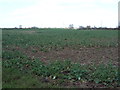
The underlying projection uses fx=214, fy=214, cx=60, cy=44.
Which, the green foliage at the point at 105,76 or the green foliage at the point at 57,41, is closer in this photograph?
the green foliage at the point at 105,76

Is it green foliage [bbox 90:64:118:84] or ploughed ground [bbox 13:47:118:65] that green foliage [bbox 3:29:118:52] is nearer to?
ploughed ground [bbox 13:47:118:65]

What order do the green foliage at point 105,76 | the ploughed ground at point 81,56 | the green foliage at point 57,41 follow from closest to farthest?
1. the green foliage at point 105,76
2. the ploughed ground at point 81,56
3. the green foliage at point 57,41

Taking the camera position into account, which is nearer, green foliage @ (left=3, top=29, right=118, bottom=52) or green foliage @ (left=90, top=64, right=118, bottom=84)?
green foliage @ (left=90, top=64, right=118, bottom=84)

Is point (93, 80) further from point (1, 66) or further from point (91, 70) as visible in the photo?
point (1, 66)

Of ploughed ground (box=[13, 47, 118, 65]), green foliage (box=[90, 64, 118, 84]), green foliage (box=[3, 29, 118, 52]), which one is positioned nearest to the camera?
green foliage (box=[90, 64, 118, 84])

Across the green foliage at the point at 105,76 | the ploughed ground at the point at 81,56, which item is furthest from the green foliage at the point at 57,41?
the green foliage at the point at 105,76

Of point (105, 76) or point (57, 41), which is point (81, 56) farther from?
point (57, 41)

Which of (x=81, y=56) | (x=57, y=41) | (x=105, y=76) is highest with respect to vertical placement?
(x=57, y=41)

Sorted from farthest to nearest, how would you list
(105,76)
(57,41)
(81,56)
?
(57,41) < (81,56) < (105,76)

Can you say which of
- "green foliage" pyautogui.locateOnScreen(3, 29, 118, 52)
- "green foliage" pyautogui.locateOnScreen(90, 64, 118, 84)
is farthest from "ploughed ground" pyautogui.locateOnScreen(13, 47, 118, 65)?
"green foliage" pyautogui.locateOnScreen(90, 64, 118, 84)

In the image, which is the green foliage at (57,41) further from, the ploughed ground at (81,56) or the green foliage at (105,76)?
the green foliage at (105,76)

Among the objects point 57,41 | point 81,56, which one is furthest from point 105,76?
point 57,41

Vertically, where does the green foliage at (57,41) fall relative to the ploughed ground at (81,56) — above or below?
above

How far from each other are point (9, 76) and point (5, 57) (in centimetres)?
314
